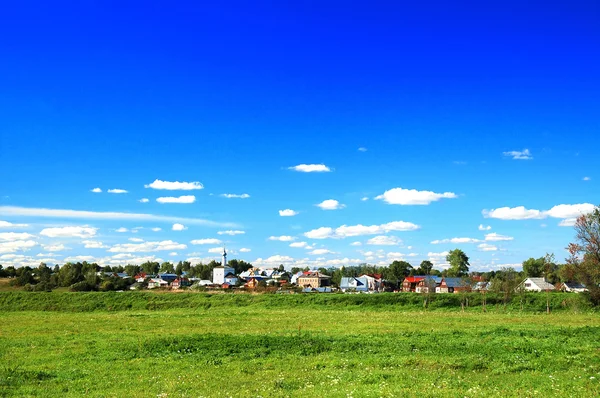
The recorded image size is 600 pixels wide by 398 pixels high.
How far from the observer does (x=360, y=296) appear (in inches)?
2721

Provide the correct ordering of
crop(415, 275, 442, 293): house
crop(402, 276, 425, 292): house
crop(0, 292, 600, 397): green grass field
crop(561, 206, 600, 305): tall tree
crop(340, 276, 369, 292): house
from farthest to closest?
1. crop(340, 276, 369, 292): house
2. crop(402, 276, 425, 292): house
3. crop(415, 275, 442, 293): house
4. crop(561, 206, 600, 305): tall tree
5. crop(0, 292, 600, 397): green grass field

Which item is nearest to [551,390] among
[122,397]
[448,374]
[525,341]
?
[448,374]

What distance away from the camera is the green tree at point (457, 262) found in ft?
520

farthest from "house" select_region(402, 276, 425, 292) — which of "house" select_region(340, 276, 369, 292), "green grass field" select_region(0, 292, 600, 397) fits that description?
"green grass field" select_region(0, 292, 600, 397)

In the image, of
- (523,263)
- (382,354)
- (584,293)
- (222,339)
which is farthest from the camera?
(523,263)

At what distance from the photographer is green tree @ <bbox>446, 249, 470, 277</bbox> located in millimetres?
158500

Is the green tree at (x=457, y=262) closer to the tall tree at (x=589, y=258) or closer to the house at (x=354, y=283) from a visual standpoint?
the house at (x=354, y=283)

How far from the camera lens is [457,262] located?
160m

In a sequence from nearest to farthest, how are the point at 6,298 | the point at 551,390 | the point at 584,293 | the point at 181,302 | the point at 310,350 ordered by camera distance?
the point at 551,390
the point at 310,350
the point at 584,293
the point at 181,302
the point at 6,298

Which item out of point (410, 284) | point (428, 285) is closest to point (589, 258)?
point (428, 285)

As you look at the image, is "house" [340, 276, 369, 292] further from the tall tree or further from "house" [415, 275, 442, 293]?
the tall tree

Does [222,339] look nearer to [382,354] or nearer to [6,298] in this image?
[382,354]

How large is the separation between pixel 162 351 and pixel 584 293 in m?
53.4

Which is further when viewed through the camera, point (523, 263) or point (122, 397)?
point (523, 263)
